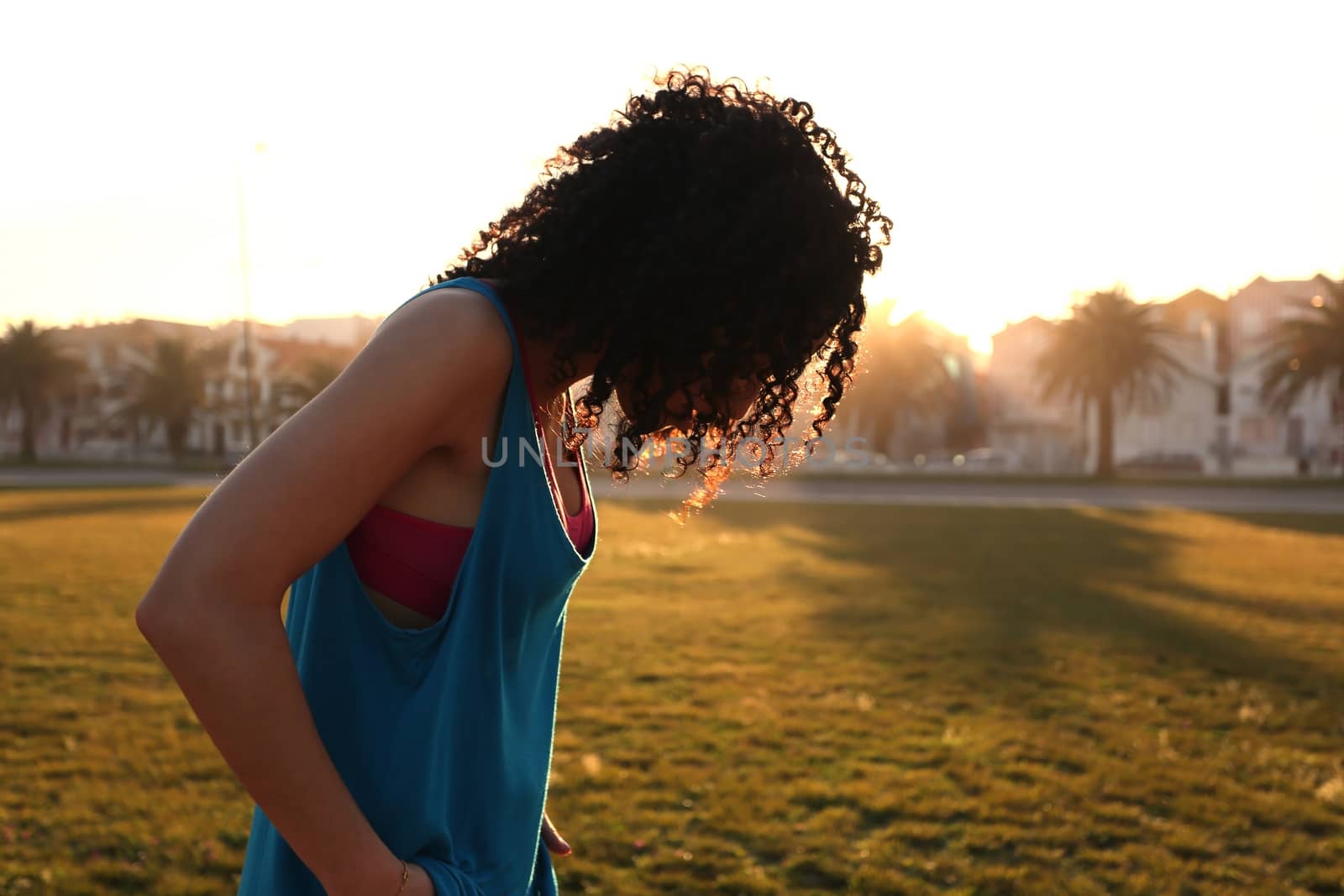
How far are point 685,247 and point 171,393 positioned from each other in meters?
58.1

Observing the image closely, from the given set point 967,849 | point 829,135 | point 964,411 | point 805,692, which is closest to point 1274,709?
point 805,692

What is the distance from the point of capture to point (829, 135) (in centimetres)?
145

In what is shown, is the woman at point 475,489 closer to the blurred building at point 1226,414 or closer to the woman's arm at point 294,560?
the woman's arm at point 294,560

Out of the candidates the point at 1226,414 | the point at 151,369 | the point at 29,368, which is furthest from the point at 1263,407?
the point at 29,368

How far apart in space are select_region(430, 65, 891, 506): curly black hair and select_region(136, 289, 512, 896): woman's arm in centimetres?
20

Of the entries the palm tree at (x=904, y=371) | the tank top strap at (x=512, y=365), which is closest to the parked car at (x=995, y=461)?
the palm tree at (x=904, y=371)

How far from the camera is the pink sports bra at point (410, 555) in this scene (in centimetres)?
118

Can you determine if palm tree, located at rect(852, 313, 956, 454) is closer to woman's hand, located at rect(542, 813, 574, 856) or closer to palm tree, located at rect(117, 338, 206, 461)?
palm tree, located at rect(117, 338, 206, 461)

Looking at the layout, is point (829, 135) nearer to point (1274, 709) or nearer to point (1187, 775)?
point (1187, 775)

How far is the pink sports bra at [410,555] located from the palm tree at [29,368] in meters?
Answer: 62.0

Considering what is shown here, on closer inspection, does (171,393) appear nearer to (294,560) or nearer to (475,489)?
(475,489)

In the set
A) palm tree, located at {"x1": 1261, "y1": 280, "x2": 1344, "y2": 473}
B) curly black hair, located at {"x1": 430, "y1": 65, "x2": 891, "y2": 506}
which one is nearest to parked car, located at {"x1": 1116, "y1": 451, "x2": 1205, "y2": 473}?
palm tree, located at {"x1": 1261, "y1": 280, "x2": 1344, "y2": 473}

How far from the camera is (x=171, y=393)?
175 ft

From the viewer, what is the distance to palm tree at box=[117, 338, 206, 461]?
2105 inches
